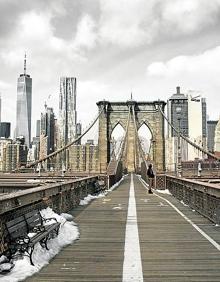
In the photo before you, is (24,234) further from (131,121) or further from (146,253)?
(131,121)

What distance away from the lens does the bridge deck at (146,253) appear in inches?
A: 248

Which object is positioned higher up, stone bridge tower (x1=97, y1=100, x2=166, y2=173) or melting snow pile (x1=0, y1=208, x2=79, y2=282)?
stone bridge tower (x1=97, y1=100, x2=166, y2=173)

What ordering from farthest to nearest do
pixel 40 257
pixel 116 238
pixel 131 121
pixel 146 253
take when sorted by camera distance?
pixel 131 121 < pixel 116 238 < pixel 146 253 < pixel 40 257

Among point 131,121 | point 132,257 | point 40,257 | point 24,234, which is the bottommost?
point 132,257

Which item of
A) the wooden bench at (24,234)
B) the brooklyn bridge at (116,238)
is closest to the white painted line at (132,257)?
the brooklyn bridge at (116,238)

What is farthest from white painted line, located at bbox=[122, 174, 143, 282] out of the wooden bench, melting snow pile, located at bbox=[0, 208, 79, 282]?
the wooden bench

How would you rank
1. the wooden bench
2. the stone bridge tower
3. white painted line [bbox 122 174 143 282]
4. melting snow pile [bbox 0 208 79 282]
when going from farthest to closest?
the stone bridge tower, the wooden bench, white painted line [bbox 122 174 143 282], melting snow pile [bbox 0 208 79 282]

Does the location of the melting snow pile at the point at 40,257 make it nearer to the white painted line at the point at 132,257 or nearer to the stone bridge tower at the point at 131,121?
the white painted line at the point at 132,257

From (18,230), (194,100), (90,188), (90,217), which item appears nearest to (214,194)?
(90,217)

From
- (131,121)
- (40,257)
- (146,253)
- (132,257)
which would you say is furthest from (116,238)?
(131,121)

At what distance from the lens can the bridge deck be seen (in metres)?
6.31

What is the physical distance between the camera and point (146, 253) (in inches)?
309

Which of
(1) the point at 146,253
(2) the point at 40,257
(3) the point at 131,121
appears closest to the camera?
Result: (2) the point at 40,257

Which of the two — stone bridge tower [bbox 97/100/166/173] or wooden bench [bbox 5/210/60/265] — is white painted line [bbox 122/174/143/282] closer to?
wooden bench [bbox 5/210/60/265]
